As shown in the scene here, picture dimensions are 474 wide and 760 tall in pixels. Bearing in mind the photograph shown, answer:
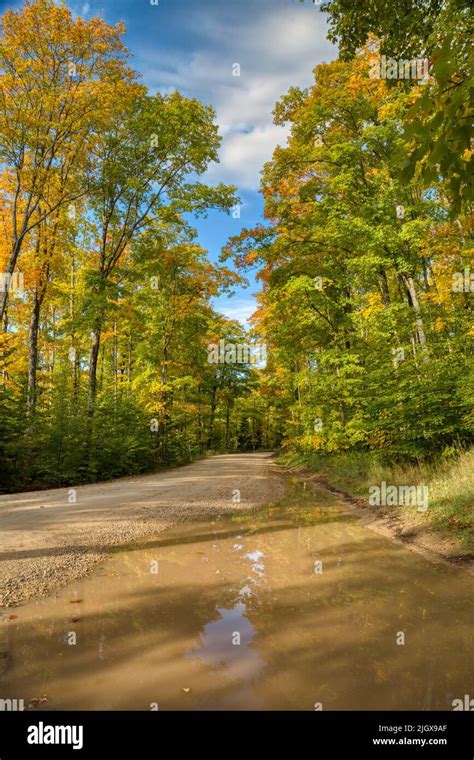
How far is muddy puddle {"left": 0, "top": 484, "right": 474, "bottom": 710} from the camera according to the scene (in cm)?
286

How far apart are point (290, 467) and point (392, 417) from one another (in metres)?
13.0

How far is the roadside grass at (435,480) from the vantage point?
7.04 m

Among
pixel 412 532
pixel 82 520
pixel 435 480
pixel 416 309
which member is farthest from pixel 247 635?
pixel 416 309

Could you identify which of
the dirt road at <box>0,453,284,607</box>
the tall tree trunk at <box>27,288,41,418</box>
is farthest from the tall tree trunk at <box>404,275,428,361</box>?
the tall tree trunk at <box>27,288,41,418</box>

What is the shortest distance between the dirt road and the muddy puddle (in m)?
0.43

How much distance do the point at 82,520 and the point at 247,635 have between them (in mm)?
5291

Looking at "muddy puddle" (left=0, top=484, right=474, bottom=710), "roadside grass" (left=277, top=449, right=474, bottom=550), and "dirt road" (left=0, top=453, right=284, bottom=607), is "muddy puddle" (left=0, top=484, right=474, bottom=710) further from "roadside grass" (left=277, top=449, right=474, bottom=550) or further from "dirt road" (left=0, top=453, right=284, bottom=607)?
"roadside grass" (left=277, top=449, right=474, bottom=550)

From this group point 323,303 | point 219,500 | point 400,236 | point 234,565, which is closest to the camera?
point 234,565

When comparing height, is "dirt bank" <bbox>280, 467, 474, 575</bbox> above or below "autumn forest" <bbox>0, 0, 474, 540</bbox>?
below

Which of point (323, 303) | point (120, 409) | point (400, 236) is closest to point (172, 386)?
point (120, 409)

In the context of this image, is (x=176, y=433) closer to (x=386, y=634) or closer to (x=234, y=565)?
(x=234, y=565)

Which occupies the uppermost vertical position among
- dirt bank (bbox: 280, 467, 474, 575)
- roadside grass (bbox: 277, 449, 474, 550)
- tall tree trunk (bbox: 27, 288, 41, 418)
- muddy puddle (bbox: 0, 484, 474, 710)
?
tall tree trunk (bbox: 27, 288, 41, 418)

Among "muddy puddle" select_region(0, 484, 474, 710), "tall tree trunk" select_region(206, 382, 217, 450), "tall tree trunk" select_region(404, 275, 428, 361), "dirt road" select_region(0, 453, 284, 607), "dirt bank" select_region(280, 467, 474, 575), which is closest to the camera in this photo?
"muddy puddle" select_region(0, 484, 474, 710)
